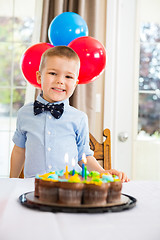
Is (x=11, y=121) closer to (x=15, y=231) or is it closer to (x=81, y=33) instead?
(x=81, y=33)

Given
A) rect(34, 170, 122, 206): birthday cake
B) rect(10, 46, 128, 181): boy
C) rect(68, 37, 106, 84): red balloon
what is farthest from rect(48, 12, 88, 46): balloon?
rect(34, 170, 122, 206): birthday cake

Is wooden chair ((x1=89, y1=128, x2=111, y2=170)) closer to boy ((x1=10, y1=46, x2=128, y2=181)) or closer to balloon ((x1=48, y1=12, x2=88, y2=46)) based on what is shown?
boy ((x1=10, y1=46, x2=128, y2=181))

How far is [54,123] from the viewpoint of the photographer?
1.65 meters

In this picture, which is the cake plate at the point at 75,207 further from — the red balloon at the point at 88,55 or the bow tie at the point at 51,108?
the red balloon at the point at 88,55

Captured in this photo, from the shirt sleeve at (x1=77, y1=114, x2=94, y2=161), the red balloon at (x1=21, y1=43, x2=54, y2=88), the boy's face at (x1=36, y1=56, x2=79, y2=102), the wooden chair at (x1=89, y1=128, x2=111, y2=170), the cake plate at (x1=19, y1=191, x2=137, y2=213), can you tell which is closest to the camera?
the cake plate at (x1=19, y1=191, x2=137, y2=213)

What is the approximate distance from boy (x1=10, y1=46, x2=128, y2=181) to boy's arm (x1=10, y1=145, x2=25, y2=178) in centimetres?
1

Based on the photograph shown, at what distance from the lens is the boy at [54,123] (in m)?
1.58

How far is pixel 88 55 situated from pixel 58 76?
0.57 metres

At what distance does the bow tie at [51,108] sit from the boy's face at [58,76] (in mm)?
41

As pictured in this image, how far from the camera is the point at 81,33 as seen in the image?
89.0 inches

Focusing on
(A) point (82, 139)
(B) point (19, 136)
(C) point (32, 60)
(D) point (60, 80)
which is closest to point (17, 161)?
(B) point (19, 136)

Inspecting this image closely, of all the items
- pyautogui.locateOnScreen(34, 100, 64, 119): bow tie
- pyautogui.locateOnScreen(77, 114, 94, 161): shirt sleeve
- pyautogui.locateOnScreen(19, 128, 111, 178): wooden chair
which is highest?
pyautogui.locateOnScreen(34, 100, 64, 119): bow tie

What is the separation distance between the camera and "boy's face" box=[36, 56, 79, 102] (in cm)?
156

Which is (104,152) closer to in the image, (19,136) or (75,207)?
(19,136)
